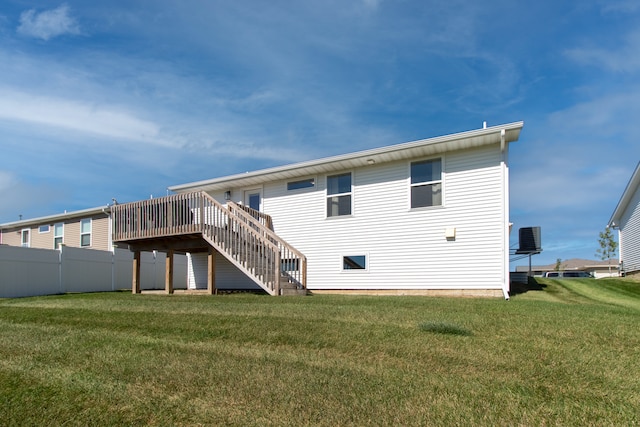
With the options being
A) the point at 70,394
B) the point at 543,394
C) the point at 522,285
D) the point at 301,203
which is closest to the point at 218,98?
the point at 301,203

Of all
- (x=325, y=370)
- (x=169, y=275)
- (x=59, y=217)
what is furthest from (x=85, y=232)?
(x=325, y=370)

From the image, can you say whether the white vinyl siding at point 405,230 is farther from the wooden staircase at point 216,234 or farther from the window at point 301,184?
the wooden staircase at point 216,234

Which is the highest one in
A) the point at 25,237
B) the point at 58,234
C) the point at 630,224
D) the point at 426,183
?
the point at 426,183

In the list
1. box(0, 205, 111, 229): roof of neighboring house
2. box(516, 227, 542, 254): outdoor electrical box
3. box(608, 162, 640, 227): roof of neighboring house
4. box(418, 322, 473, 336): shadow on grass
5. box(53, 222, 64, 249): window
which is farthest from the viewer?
box(53, 222, 64, 249): window

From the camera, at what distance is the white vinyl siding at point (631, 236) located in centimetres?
1928

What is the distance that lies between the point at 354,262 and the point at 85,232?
54.3 feet

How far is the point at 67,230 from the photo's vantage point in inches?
876

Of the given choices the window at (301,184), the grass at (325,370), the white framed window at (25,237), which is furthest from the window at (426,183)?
the white framed window at (25,237)

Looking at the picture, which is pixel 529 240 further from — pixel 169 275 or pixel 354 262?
pixel 169 275

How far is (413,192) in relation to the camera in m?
10.9

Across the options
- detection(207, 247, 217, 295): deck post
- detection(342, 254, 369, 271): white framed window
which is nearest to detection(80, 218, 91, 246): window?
detection(207, 247, 217, 295): deck post

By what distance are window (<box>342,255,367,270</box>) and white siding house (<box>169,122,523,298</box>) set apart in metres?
0.03

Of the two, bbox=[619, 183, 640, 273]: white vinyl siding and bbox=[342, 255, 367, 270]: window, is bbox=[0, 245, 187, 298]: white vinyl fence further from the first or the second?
bbox=[619, 183, 640, 273]: white vinyl siding

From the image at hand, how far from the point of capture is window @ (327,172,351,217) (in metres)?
11.9
